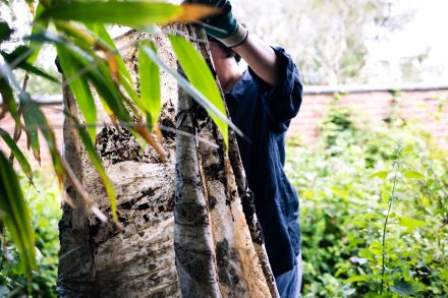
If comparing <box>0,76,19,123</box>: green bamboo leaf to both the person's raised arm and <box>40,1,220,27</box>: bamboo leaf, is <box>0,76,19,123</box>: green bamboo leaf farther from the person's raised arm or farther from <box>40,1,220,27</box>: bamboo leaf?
the person's raised arm

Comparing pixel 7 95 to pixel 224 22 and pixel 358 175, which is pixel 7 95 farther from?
pixel 358 175

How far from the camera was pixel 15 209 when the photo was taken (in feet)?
1.99

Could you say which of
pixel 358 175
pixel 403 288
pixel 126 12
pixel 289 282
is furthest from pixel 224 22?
pixel 358 175

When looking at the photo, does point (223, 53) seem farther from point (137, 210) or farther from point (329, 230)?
point (329, 230)

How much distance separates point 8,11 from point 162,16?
2.15ft

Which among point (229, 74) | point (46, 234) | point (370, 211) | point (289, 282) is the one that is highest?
point (229, 74)

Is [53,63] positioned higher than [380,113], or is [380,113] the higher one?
[53,63]

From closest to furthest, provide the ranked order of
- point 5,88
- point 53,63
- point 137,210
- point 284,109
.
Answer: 1. point 5,88
2. point 137,210
3. point 53,63
4. point 284,109

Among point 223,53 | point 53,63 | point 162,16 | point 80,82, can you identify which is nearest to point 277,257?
point 223,53

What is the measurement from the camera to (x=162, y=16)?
0.54 metres

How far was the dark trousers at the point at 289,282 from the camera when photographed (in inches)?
61.8

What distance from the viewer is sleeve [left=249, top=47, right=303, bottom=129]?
4.34 feet

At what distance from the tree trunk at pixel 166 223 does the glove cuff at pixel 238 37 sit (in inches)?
4.5

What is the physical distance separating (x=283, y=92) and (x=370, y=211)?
150 cm
